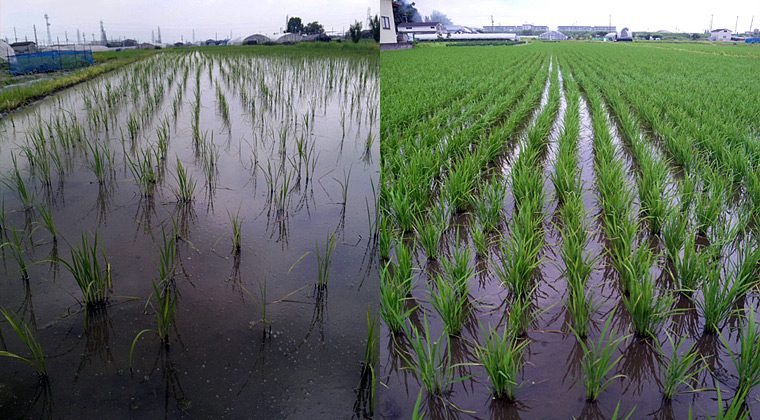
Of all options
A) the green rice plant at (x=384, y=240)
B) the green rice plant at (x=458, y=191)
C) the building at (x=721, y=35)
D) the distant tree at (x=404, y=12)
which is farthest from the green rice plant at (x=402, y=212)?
the building at (x=721, y=35)

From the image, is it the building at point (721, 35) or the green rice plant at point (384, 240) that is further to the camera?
the building at point (721, 35)

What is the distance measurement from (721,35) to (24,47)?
34.8 metres

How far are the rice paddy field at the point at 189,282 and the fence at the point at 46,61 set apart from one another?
4498 mm

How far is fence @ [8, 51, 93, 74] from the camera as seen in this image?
8.25 m

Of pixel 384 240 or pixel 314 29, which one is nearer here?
pixel 384 240

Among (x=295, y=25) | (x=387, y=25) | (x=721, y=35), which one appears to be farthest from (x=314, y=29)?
(x=721, y=35)

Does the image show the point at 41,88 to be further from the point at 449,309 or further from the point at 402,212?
the point at 449,309

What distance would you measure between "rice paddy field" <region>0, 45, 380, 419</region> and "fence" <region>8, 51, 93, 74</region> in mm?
4498

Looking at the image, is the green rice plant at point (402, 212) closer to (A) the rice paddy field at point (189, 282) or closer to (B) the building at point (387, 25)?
(A) the rice paddy field at point (189, 282)

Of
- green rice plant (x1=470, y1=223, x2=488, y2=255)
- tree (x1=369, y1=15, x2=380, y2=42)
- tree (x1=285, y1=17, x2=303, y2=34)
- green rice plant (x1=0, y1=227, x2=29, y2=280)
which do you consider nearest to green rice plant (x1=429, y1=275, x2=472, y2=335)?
green rice plant (x1=470, y1=223, x2=488, y2=255)

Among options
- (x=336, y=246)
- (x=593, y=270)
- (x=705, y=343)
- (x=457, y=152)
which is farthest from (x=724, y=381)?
(x=457, y=152)

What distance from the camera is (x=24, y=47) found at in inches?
321

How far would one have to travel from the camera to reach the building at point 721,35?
94.0 ft

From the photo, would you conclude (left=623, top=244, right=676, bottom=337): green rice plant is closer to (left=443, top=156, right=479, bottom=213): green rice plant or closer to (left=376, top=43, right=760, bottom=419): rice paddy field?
(left=376, top=43, right=760, bottom=419): rice paddy field
